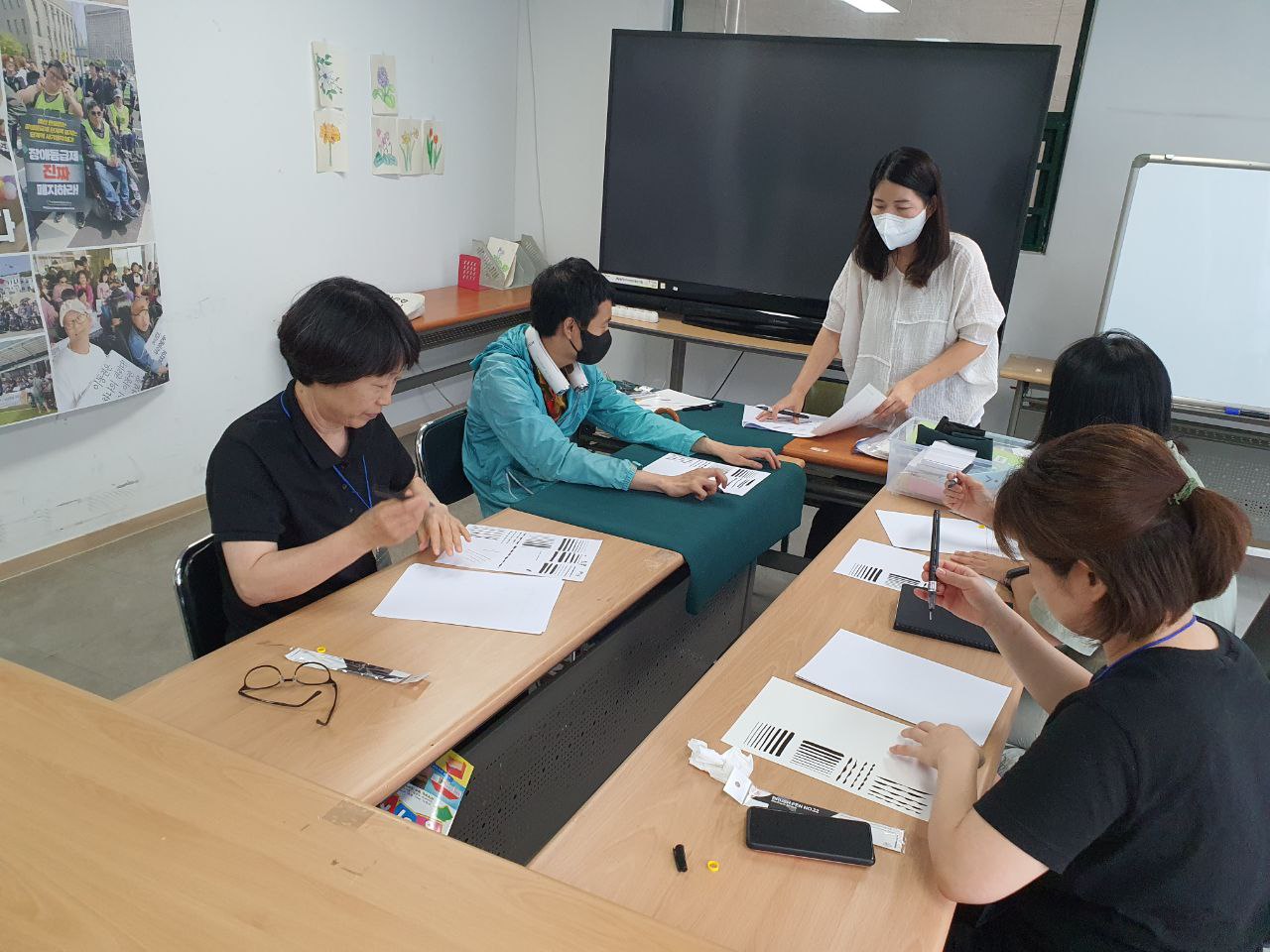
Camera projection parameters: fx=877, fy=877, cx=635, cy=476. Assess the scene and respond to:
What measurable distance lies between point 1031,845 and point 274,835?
74cm

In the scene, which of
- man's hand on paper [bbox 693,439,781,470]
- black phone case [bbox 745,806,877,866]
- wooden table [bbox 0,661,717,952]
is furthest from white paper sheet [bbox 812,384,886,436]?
wooden table [bbox 0,661,717,952]

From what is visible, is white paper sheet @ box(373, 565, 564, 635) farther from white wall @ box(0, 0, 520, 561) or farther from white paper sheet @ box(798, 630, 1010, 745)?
white wall @ box(0, 0, 520, 561)

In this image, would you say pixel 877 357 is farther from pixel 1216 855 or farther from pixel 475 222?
pixel 475 222

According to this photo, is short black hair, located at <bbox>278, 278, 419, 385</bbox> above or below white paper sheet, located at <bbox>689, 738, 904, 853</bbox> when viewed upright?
above

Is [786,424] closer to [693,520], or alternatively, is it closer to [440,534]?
[693,520]

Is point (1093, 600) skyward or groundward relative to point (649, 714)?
skyward

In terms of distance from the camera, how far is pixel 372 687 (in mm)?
1305

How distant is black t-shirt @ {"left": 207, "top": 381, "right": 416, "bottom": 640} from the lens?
148 centimetres

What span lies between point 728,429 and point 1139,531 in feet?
6.19

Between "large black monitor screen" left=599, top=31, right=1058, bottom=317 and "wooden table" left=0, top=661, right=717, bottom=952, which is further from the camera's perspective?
"large black monitor screen" left=599, top=31, right=1058, bottom=317

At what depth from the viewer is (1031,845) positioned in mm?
899

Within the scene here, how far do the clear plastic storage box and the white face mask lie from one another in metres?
0.55

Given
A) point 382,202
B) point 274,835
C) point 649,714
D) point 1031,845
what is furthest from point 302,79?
point 1031,845

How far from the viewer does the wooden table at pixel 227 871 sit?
696mm
